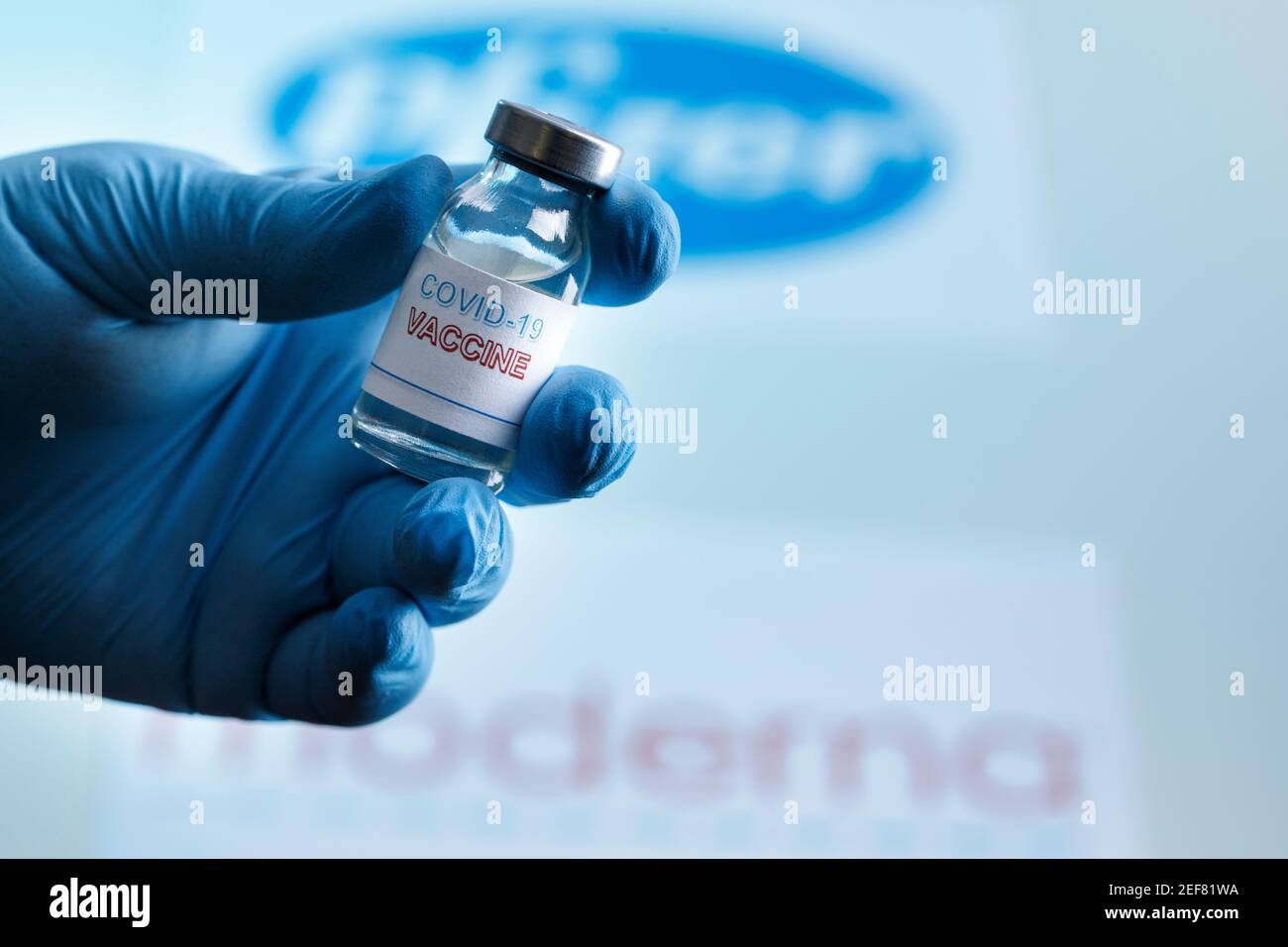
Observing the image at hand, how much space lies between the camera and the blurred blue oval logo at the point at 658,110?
128 centimetres

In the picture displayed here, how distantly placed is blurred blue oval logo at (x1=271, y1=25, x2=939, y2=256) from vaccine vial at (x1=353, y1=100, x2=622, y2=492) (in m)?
0.63

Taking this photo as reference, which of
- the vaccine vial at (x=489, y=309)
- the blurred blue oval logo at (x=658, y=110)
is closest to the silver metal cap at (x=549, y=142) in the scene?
the vaccine vial at (x=489, y=309)

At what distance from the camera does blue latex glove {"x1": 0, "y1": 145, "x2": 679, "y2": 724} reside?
70 cm

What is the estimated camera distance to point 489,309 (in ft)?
1.97

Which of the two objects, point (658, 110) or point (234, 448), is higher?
point (658, 110)

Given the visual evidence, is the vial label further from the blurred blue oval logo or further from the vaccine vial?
the blurred blue oval logo

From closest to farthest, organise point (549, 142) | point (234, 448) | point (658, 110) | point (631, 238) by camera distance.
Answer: point (549, 142) < point (631, 238) < point (234, 448) < point (658, 110)

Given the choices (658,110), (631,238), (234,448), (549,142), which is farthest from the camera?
(658,110)

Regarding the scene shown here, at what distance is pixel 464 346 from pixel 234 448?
17.7 inches

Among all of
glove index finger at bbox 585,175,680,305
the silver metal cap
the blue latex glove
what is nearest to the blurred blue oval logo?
the blue latex glove
